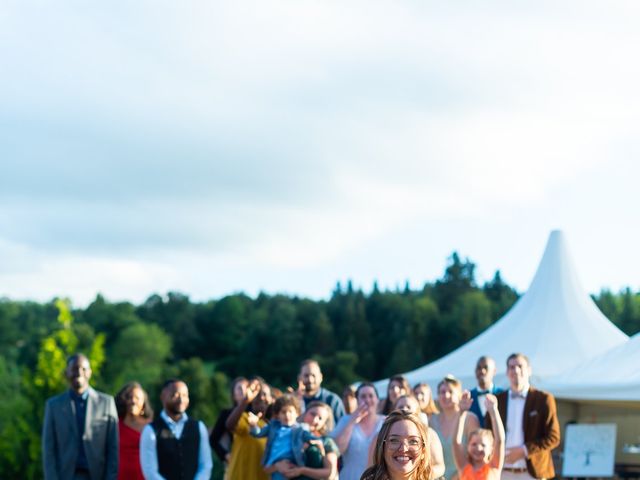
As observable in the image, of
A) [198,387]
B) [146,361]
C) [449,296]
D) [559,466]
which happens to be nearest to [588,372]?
[559,466]

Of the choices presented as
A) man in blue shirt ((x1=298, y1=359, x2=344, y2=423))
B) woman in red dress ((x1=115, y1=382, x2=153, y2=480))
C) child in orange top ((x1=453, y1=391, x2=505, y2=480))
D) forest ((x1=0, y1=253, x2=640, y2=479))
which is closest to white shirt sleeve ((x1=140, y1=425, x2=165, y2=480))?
woman in red dress ((x1=115, y1=382, x2=153, y2=480))

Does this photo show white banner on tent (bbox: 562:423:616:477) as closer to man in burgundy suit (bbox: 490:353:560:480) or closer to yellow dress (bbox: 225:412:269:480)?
man in burgundy suit (bbox: 490:353:560:480)

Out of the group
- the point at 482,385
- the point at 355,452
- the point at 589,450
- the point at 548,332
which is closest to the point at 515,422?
the point at 482,385

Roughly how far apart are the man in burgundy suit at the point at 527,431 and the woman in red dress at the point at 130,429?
8.02 feet

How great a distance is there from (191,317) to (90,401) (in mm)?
74505

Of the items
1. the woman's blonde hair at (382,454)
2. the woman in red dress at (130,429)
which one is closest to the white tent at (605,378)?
the woman in red dress at (130,429)

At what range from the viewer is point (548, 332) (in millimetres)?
14750

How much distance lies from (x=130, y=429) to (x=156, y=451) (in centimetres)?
88

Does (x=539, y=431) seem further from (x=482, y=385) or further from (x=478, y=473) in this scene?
(x=478, y=473)

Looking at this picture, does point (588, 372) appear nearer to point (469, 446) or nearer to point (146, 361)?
point (469, 446)

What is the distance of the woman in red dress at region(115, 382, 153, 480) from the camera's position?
7.65 m

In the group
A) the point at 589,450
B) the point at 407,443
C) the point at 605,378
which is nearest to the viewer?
the point at 407,443

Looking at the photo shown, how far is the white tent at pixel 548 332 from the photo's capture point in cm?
1422

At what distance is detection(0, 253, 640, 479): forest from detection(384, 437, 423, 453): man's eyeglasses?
33.6 metres
